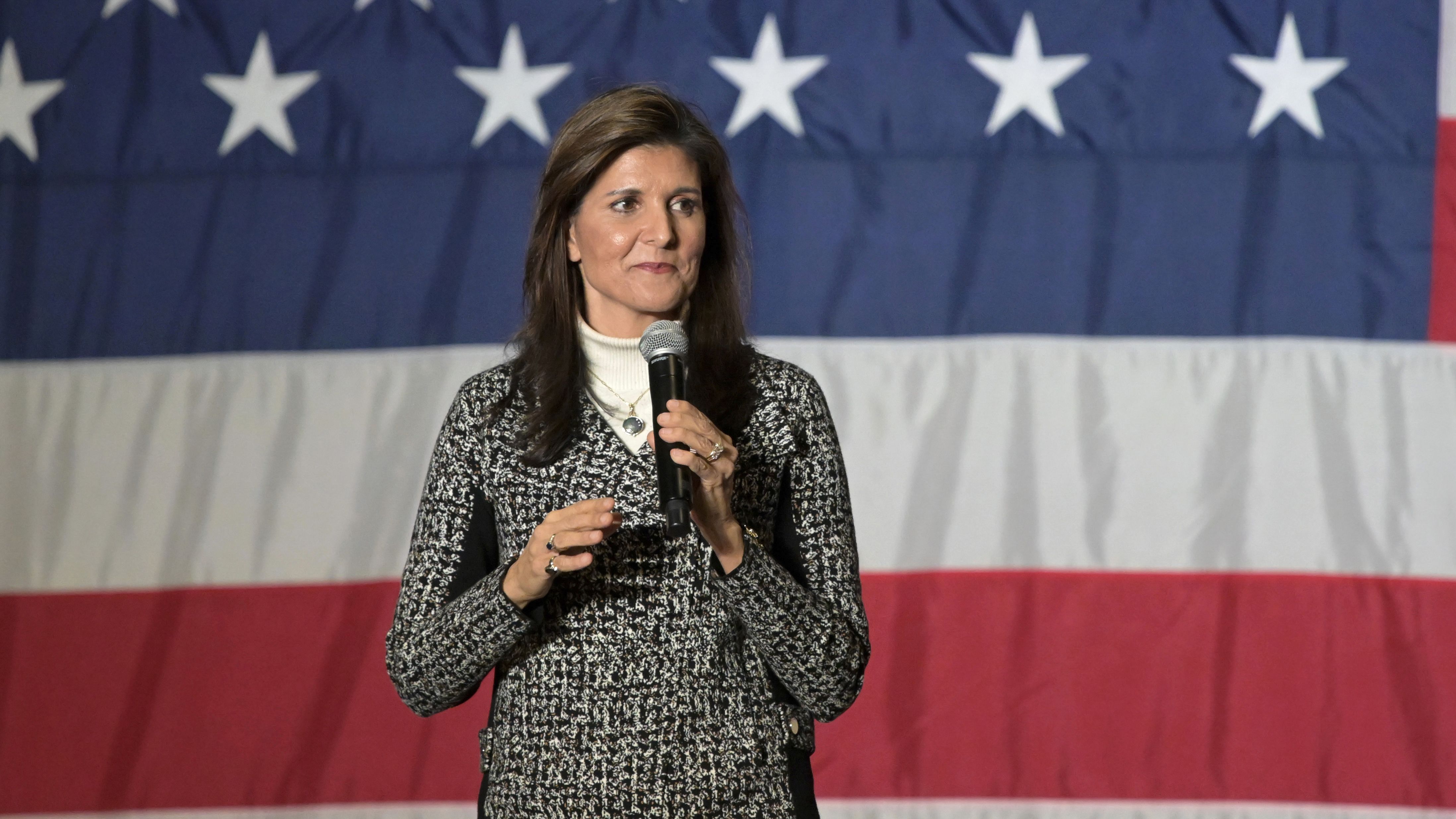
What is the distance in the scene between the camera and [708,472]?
109 centimetres

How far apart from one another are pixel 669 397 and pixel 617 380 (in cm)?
21

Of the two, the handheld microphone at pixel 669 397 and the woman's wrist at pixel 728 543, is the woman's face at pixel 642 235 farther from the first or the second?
the woman's wrist at pixel 728 543

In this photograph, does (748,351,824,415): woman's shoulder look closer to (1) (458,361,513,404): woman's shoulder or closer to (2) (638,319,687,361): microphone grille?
(2) (638,319,687,361): microphone grille

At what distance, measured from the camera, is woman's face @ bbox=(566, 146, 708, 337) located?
132cm

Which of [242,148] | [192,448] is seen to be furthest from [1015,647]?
[242,148]

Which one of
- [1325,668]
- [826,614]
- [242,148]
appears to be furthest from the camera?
[242,148]

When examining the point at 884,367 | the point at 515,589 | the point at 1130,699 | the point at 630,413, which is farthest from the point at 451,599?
the point at 1130,699

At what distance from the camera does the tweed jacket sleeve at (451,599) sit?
1207 mm

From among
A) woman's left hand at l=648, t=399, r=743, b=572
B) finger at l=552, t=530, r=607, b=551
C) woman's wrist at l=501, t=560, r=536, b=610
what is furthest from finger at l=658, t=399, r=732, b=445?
woman's wrist at l=501, t=560, r=536, b=610

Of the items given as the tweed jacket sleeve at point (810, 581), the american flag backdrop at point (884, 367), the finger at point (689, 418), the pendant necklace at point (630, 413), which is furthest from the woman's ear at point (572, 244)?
the american flag backdrop at point (884, 367)

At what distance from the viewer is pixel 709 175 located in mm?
1401

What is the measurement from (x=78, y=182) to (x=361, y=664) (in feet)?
3.93

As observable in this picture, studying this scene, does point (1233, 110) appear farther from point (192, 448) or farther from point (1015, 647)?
point (192, 448)

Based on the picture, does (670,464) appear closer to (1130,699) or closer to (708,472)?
(708,472)
